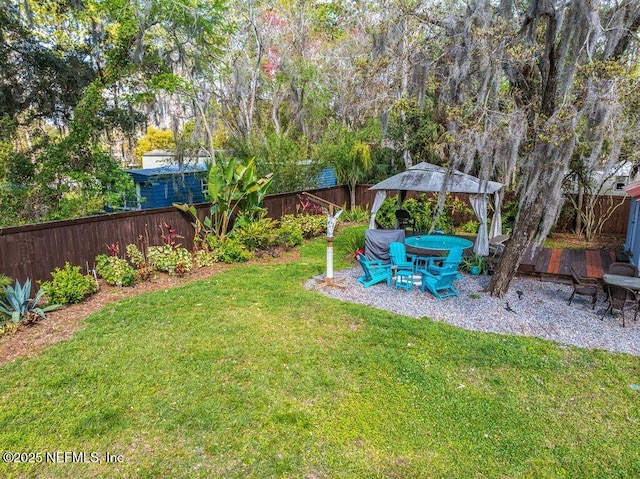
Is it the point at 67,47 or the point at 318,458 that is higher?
the point at 67,47

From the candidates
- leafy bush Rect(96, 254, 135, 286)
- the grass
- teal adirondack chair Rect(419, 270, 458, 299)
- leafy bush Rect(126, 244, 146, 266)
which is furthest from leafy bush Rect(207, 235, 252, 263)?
teal adirondack chair Rect(419, 270, 458, 299)

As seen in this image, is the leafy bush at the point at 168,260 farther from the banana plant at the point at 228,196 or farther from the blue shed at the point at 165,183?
the blue shed at the point at 165,183

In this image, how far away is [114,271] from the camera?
23.0ft

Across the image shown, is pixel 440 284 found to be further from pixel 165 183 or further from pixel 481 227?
pixel 165 183

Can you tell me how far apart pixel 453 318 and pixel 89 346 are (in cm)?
498

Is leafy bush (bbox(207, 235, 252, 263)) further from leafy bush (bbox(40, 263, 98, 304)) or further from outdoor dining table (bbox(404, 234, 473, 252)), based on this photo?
outdoor dining table (bbox(404, 234, 473, 252))

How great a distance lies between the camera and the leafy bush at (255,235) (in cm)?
925

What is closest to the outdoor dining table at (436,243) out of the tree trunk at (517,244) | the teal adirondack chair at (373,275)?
the teal adirondack chair at (373,275)

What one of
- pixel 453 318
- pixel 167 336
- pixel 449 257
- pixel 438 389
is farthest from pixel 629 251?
pixel 167 336

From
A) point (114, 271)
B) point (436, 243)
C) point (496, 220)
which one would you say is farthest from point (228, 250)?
point (496, 220)

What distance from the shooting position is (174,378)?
13.3 ft

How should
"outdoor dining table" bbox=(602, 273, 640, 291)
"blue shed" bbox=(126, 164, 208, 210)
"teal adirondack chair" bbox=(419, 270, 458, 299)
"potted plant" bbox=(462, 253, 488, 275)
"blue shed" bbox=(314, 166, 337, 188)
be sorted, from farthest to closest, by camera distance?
"blue shed" bbox=(314, 166, 337, 188) < "blue shed" bbox=(126, 164, 208, 210) < "potted plant" bbox=(462, 253, 488, 275) < "teal adirondack chair" bbox=(419, 270, 458, 299) < "outdoor dining table" bbox=(602, 273, 640, 291)

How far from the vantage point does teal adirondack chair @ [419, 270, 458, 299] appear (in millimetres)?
6520

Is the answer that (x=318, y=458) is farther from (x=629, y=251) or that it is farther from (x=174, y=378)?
(x=629, y=251)
